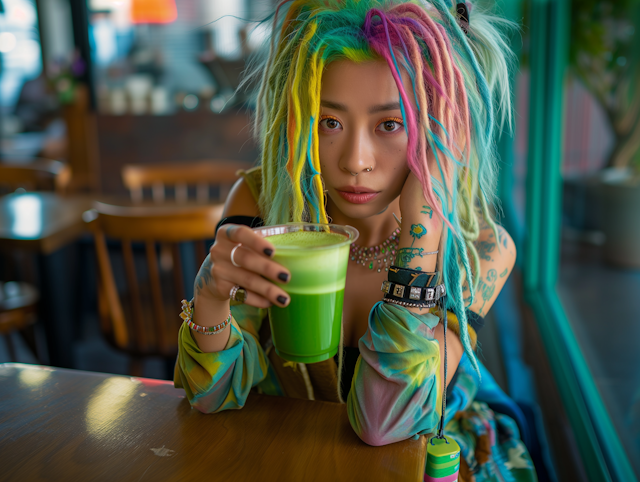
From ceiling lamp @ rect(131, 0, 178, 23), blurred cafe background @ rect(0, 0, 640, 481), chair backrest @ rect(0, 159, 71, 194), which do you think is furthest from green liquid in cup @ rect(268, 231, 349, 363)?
ceiling lamp @ rect(131, 0, 178, 23)

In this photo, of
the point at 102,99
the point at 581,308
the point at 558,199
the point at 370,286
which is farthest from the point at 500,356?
the point at 102,99

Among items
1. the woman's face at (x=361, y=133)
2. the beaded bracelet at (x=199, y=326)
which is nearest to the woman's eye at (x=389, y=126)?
the woman's face at (x=361, y=133)

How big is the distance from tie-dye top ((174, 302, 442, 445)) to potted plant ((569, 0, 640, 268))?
2.24m

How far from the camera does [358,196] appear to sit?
991mm

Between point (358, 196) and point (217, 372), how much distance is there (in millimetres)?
429

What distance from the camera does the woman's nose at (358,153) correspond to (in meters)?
0.94

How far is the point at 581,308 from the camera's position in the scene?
9.27 ft

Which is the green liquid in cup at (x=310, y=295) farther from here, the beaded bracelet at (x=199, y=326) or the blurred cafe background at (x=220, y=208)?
the blurred cafe background at (x=220, y=208)

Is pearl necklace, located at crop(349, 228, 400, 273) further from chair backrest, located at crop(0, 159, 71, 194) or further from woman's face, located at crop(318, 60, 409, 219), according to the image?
chair backrest, located at crop(0, 159, 71, 194)

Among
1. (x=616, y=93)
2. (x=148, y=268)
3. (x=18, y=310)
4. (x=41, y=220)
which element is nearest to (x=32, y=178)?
(x=41, y=220)

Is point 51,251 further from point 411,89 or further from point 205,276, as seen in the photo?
point 411,89

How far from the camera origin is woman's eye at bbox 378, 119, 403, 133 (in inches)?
37.2

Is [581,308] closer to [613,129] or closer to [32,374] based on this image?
[613,129]

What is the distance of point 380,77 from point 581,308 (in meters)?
2.43
